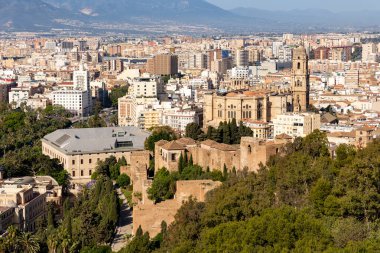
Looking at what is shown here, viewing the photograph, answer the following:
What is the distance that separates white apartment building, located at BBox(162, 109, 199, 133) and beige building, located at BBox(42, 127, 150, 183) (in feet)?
14.3

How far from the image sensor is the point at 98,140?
26.2m

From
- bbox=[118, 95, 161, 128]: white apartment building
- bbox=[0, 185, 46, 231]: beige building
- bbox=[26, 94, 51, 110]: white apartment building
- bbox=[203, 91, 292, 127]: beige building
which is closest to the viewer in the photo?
bbox=[0, 185, 46, 231]: beige building

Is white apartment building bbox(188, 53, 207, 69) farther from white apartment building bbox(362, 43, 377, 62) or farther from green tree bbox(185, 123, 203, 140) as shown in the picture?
green tree bbox(185, 123, 203, 140)

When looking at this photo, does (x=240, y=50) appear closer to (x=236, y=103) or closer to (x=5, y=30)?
(x=236, y=103)

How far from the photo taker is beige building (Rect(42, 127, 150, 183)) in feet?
83.1

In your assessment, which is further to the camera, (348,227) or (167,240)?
(167,240)

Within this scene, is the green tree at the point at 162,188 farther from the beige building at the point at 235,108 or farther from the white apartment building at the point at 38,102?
the white apartment building at the point at 38,102

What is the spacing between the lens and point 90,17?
190 m

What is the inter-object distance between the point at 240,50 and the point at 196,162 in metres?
51.2

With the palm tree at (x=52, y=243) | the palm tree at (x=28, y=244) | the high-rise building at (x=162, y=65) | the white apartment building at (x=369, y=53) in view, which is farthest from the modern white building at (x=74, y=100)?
the white apartment building at (x=369, y=53)

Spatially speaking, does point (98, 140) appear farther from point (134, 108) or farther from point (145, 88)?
point (145, 88)

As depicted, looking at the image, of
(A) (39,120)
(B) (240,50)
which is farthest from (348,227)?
(B) (240,50)

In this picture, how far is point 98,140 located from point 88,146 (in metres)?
0.46

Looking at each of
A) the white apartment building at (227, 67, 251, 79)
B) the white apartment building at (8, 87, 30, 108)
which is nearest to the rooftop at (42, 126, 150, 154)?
the white apartment building at (8, 87, 30, 108)
